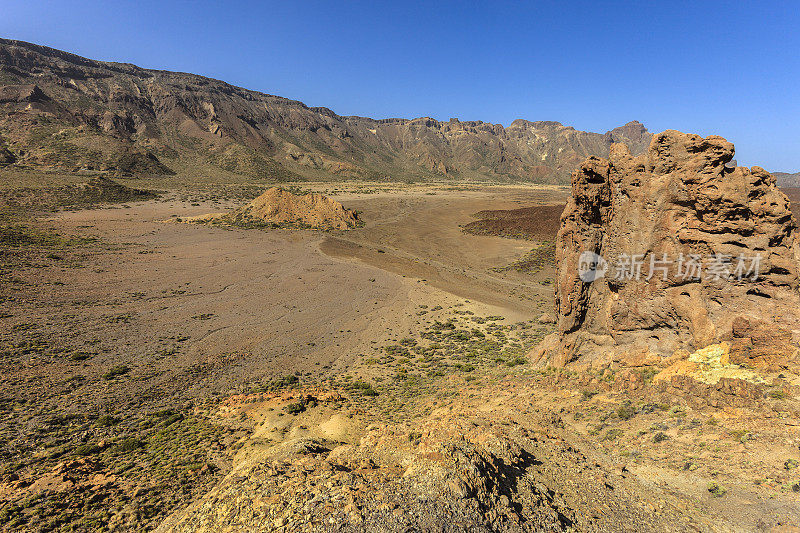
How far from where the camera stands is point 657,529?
6680 mm

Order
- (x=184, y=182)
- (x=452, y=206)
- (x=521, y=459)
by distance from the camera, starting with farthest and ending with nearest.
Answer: (x=184, y=182) → (x=452, y=206) → (x=521, y=459)

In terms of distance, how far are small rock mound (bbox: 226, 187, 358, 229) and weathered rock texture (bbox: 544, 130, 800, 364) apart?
4829 centimetres

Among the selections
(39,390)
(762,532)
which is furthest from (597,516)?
(39,390)

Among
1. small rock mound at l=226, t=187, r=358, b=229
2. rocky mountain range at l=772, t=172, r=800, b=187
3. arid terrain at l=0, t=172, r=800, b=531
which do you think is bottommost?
arid terrain at l=0, t=172, r=800, b=531

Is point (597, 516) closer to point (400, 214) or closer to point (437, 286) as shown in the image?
point (437, 286)

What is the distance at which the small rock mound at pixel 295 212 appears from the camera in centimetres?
5884

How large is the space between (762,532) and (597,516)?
2617mm

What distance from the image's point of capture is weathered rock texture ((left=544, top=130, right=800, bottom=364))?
10852mm

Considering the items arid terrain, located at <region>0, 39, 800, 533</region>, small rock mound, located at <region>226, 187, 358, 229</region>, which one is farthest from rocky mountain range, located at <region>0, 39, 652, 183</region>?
arid terrain, located at <region>0, 39, 800, 533</region>

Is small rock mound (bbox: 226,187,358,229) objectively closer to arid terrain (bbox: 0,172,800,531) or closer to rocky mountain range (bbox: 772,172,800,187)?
arid terrain (bbox: 0,172,800,531)

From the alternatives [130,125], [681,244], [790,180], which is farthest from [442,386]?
[790,180]

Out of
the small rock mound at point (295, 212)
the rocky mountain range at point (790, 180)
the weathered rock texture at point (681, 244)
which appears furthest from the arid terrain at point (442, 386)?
the rocky mountain range at point (790, 180)

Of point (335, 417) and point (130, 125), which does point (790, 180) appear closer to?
point (335, 417)

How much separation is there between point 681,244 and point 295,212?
56.9m
